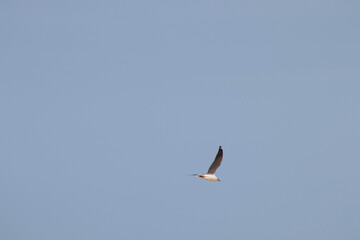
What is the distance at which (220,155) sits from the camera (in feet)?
369

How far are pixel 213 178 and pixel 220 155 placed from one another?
267cm

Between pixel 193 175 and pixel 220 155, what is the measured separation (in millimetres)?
5765

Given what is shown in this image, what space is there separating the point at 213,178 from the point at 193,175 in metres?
6.05

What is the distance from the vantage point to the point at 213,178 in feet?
372

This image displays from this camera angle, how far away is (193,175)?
108m
